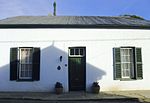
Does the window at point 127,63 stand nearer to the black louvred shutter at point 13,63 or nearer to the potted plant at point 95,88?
the potted plant at point 95,88

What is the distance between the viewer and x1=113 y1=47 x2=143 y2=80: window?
16.6m

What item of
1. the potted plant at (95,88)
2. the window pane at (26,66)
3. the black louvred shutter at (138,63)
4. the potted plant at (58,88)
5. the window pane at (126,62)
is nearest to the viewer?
the potted plant at (58,88)

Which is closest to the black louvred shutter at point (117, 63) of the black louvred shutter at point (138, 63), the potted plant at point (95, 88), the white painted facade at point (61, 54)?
the white painted facade at point (61, 54)

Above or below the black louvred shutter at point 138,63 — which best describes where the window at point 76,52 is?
above

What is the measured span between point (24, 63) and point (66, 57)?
262 cm

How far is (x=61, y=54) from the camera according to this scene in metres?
16.5

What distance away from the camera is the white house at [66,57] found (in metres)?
16.3

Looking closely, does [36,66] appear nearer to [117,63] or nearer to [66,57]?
[66,57]

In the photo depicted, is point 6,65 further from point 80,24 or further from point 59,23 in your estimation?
point 80,24

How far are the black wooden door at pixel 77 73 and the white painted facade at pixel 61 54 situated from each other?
0.98 feet

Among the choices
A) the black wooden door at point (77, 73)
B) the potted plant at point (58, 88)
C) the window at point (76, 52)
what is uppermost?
the window at point (76, 52)

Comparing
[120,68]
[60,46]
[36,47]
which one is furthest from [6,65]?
[120,68]

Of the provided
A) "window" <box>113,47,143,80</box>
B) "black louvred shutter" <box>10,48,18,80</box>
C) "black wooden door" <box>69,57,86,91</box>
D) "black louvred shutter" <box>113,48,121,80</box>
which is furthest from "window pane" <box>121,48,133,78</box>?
"black louvred shutter" <box>10,48,18,80</box>

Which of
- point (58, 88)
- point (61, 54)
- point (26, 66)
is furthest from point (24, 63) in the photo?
point (58, 88)
